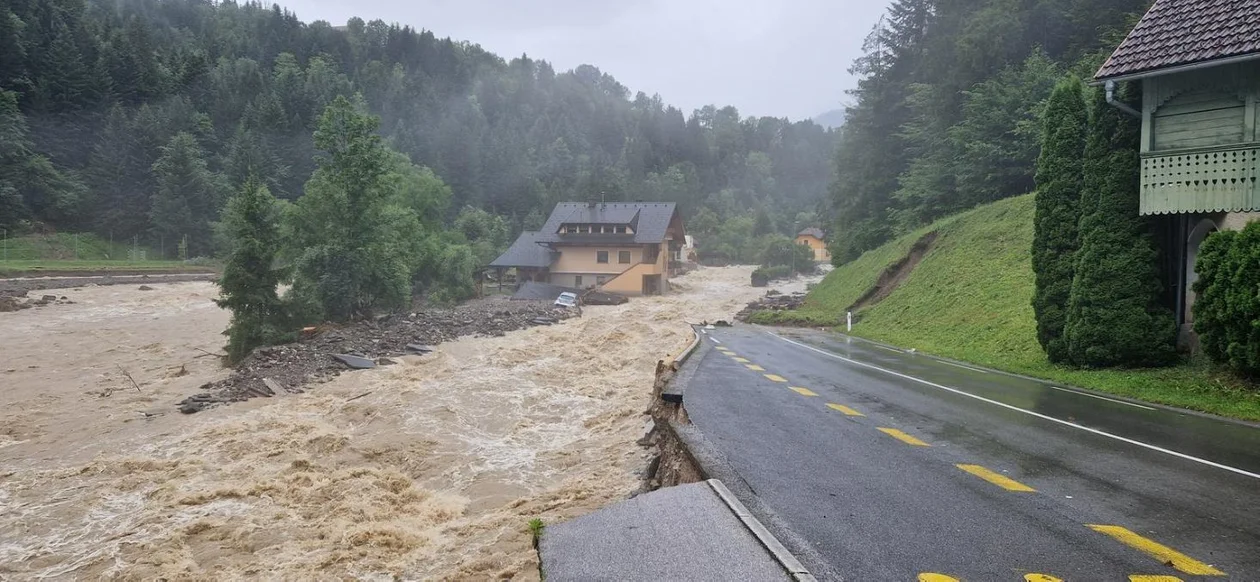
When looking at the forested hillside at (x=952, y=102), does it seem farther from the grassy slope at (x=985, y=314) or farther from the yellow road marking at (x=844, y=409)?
the yellow road marking at (x=844, y=409)

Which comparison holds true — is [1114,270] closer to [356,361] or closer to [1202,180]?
[1202,180]

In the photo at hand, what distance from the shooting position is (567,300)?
45.7 meters

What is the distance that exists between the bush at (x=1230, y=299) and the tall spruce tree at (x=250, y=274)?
26341 millimetres

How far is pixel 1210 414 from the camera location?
968 cm

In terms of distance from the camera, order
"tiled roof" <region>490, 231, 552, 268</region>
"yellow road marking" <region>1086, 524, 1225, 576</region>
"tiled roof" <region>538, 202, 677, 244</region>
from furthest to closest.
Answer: "tiled roof" <region>538, 202, 677, 244</region> < "tiled roof" <region>490, 231, 552, 268</region> < "yellow road marking" <region>1086, 524, 1225, 576</region>

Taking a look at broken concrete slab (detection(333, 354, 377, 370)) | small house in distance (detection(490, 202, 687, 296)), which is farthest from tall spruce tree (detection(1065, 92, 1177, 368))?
small house in distance (detection(490, 202, 687, 296))

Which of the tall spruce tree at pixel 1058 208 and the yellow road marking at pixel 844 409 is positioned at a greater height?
the tall spruce tree at pixel 1058 208

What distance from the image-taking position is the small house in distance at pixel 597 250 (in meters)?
56.5

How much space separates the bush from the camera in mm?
9773

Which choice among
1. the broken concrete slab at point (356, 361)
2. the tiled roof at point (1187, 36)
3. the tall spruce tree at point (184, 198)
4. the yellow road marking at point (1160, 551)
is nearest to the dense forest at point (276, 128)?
the tall spruce tree at point (184, 198)

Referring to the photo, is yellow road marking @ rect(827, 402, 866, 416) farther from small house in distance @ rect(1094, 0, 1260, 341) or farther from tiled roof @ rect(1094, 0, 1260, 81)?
tiled roof @ rect(1094, 0, 1260, 81)

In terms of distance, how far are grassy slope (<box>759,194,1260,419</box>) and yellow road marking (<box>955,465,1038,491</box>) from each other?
202 inches

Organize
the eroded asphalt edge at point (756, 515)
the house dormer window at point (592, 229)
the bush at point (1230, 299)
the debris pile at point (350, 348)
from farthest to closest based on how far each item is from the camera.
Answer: the house dormer window at point (592, 229)
the debris pile at point (350, 348)
the bush at point (1230, 299)
the eroded asphalt edge at point (756, 515)

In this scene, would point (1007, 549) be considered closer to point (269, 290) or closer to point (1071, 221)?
point (1071, 221)
